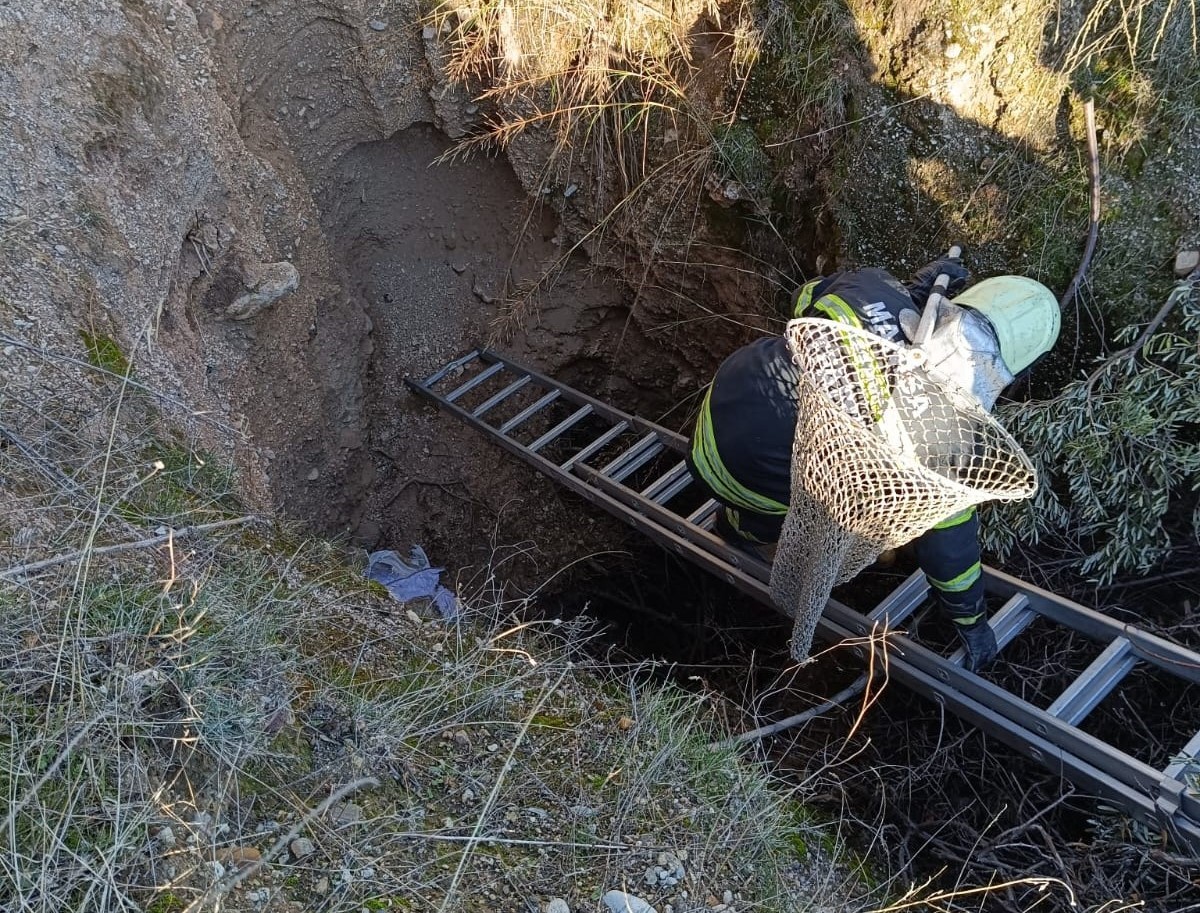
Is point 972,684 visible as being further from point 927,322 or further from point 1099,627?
point 927,322

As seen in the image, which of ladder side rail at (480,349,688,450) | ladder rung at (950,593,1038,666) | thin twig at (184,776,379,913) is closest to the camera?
thin twig at (184,776,379,913)

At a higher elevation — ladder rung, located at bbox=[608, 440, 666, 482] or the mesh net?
the mesh net

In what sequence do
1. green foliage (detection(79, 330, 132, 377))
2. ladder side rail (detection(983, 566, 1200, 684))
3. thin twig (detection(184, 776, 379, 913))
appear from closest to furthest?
thin twig (detection(184, 776, 379, 913))
ladder side rail (detection(983, 566, 1200, 684))
green foliage (detection(79, 330, 132, 377))

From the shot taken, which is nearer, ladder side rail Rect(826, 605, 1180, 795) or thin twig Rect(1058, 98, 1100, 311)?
ladder side rail Rect(826, 605, 1180, 795)

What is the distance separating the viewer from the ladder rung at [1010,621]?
8.80 feet

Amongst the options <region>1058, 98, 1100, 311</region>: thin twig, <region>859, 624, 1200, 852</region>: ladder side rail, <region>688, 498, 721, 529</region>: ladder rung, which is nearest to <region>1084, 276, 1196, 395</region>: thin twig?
<region>1058, 98, 1100, 311</region>: thin twig

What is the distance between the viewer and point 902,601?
2883 millimetres

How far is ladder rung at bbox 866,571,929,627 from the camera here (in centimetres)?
281

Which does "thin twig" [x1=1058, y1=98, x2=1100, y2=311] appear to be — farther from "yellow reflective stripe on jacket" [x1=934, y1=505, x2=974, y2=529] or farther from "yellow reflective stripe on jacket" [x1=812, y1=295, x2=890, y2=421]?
"yellow reflective stripe on jacket" [x1=812, y1=295, x2=890, y2=421]

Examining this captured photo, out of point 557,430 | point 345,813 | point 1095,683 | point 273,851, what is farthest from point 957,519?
point 557,430

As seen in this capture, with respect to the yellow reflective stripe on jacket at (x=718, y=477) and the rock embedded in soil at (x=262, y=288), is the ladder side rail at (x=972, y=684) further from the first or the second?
the rock embedded in soil at (x=262, y=288)

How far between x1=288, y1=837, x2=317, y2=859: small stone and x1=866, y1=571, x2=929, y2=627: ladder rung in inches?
72.1

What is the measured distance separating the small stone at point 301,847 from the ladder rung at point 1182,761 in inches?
83.7

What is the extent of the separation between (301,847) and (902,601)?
2006 mm
